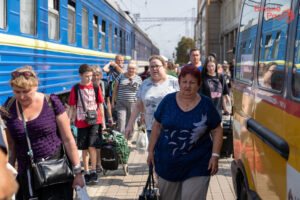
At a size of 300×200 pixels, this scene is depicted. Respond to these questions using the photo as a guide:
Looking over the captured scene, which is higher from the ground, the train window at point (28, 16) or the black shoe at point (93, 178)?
the train window at point (28, 16)

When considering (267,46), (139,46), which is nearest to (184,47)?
(139,46)

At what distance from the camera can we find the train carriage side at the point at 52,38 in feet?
19.8

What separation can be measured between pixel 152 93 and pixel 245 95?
4.74ft

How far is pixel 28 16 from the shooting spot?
6945mm

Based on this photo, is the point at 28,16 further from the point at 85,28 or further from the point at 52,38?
the point at 85,28

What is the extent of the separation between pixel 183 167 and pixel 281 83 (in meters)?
1.28

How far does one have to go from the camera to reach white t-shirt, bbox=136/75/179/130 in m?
5.17

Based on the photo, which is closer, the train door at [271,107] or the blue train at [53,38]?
the train door at [271,107]

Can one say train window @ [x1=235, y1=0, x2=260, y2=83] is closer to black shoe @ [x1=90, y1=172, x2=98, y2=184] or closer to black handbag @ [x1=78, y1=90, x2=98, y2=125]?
black handbag @ [x1=78, y1=90, x2=98, y2=125]

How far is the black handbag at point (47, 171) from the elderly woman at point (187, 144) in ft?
2.65

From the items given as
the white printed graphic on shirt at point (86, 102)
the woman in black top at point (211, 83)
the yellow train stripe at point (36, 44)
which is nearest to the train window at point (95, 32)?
the yellow train stripe at point (36, 44)

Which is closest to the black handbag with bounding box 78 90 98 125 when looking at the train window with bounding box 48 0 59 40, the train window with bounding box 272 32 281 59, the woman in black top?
the woman in black top


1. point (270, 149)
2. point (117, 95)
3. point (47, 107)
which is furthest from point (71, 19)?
point (270, 149)

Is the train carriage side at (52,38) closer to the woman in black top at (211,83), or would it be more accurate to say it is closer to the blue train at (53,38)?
the blue train at (53,38)
